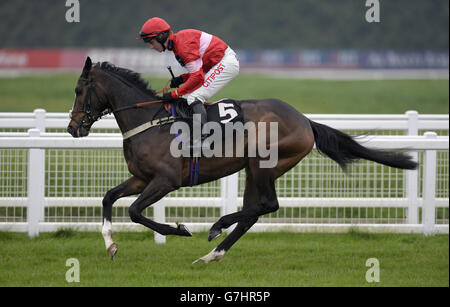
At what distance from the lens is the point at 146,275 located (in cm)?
493

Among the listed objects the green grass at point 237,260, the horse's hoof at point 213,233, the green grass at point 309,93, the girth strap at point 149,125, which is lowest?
the green grass at point 237,260

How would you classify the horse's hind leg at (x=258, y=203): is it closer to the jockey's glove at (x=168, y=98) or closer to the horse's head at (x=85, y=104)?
the jockey's glove at (x=168, y=98)

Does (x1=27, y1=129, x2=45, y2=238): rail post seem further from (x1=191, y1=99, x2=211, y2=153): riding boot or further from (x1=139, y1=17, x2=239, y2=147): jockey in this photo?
(x1=191, y1=99, x2=211, y2=153): riding boot

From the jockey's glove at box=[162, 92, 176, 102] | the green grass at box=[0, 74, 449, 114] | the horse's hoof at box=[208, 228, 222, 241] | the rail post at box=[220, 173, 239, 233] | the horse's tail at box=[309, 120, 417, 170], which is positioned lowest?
the horse's hoof at box=[208, 228, 222, 241]

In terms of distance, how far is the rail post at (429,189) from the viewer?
20.4ft

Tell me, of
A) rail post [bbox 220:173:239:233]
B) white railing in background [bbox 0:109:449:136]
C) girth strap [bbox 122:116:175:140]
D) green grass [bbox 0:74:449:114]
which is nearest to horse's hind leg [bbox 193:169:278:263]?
girth strap [bbox 122:116:175:140]

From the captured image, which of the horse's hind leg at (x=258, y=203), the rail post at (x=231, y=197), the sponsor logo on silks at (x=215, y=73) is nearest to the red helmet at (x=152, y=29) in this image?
the sponsor logo on silks at (x=215, y=73)

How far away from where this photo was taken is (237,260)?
5.47m

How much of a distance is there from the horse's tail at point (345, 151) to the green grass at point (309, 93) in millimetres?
11569

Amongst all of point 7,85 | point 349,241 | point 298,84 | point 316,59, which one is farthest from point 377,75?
point 349,241

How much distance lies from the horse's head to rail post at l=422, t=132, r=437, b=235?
3001 mm

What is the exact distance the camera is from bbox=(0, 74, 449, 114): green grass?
58.6ft

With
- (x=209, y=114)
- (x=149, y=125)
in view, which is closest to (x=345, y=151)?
(x=209, y=114)

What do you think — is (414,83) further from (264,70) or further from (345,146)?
(345,146)
